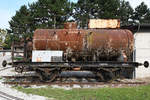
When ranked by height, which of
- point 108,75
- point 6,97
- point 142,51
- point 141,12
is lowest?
point 6,97

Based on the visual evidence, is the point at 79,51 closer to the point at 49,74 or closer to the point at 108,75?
the point at 49,74

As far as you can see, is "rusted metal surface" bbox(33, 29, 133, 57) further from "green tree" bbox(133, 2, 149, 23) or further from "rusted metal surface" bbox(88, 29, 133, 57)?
"green tree" bbox(133, 2, 149, 23)

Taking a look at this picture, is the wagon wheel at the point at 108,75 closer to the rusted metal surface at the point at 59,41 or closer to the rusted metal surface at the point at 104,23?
the rusted metal surface at the point at 59,41

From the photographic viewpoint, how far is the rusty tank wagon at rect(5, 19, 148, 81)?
11453mm

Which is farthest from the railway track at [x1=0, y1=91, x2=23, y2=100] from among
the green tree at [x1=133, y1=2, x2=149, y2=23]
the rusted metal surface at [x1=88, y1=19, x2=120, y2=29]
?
the green tree at [x1=133, y1=2, x2=149, y2=23]

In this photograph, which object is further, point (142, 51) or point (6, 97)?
point (142, 51)

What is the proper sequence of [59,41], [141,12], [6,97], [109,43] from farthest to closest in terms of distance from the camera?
[141,12]
[109,43]
[59,41]
[6,97]

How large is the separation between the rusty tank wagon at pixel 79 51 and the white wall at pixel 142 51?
2.64 meters

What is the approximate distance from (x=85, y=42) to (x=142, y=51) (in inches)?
203

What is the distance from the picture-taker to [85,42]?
38.5 ft

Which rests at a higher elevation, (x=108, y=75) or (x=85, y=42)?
(x=85, y=42)

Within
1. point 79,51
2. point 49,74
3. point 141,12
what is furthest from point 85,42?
point 141,12

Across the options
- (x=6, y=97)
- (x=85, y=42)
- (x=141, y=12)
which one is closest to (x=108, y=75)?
(x=85, y=42)

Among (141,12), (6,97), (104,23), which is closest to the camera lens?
(6,97)
